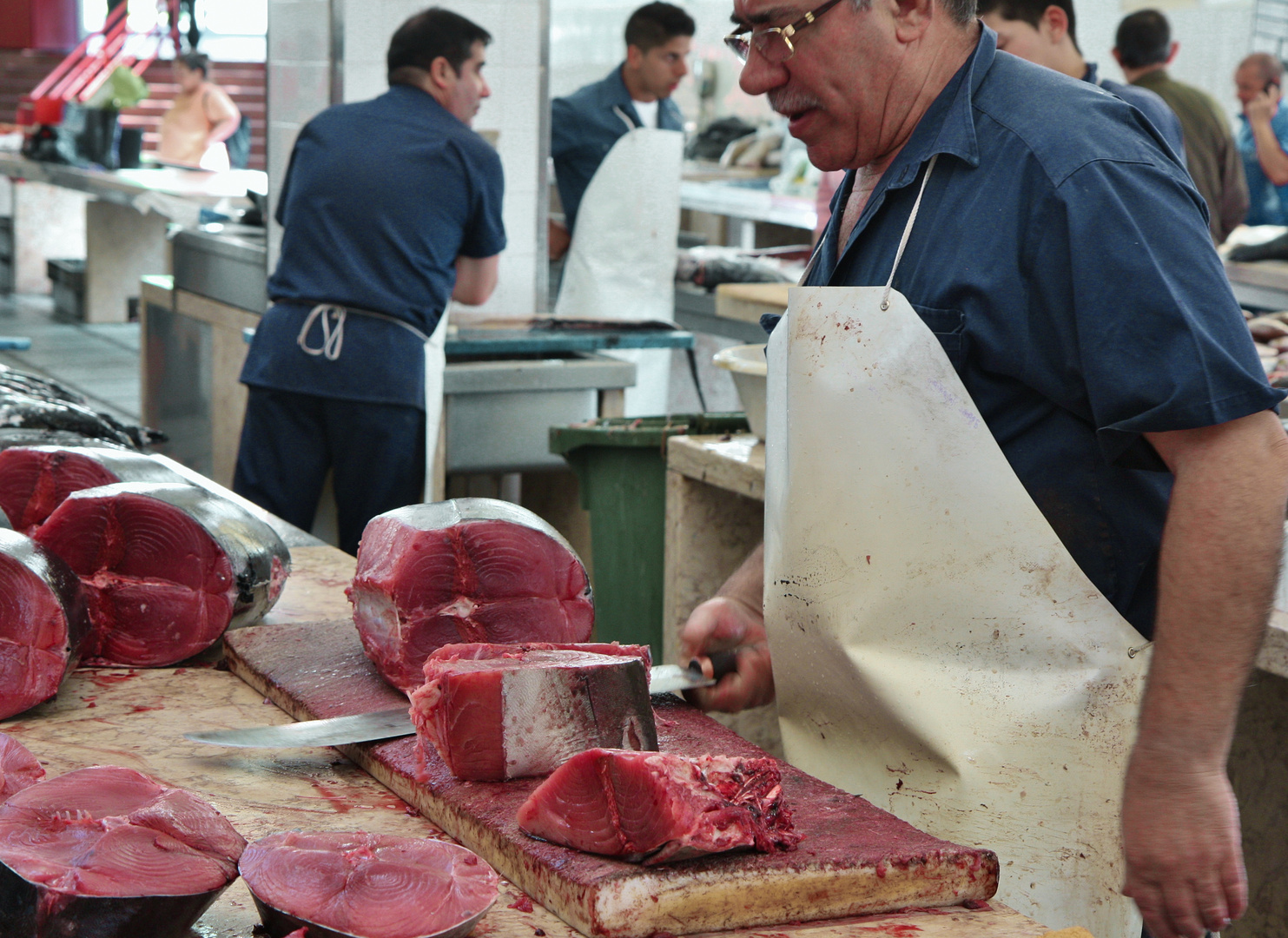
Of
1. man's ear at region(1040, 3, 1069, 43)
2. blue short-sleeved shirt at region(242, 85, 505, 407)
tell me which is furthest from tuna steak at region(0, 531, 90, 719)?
man's ear at region(1040, 3, 1069, 43)

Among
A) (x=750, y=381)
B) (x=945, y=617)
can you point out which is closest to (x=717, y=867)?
(x=945, y=617)

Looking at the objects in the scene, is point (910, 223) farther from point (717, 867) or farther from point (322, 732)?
point (322, 732)

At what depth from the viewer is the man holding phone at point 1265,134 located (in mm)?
9102

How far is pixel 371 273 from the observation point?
4.57 metres

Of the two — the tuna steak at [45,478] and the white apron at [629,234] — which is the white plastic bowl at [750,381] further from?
the white apron at [629,234]

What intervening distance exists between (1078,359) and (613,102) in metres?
5.32

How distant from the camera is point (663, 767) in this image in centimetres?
144

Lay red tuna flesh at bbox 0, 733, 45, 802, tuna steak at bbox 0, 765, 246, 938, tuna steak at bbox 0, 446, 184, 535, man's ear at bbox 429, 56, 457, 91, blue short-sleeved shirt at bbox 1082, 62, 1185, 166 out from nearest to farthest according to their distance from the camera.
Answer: tuna steak at bbox 0, 765, 246, 938 < red tuna flesh at bbox 0, 733, 45, 802 < tuna steak at bbox 0, 446, 184, 535 < blue short-sleeved shirt at bbox 1082, 62, 1185, 166 < man's ear at bbox 429, 56, 457, 91

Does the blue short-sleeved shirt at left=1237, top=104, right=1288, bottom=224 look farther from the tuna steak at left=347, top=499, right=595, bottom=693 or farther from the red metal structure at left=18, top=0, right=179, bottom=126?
the red metal structure at left=18, top=0, right=179, bottom=126

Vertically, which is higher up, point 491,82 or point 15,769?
point 491,82

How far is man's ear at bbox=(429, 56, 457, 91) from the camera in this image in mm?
4609

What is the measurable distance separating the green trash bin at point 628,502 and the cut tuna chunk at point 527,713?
2278 millimetres

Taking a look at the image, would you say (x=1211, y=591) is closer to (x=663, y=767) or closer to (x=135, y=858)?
(x=663, y=767)

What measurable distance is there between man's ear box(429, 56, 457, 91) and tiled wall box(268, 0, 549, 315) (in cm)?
71
